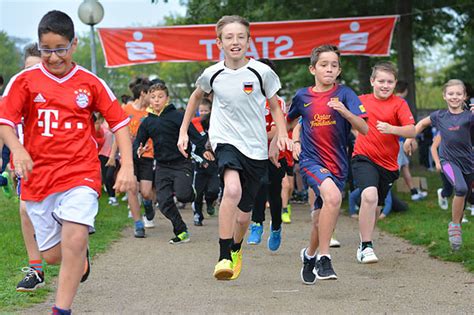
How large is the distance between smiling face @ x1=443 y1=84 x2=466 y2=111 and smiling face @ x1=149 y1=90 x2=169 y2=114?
12.0ft

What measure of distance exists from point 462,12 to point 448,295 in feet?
53.0

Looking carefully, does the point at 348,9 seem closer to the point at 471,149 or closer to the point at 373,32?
the point at 373,32

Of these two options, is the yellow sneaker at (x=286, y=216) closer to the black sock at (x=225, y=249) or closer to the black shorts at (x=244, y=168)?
the black shorts at (x=244, y=168)

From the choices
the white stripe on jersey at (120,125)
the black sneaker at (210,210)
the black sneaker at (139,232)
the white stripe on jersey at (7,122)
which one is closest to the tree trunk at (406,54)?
the black sneaker at (210,210)

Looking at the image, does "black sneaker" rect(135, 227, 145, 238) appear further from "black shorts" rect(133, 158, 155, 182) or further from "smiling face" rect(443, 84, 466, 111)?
"smiling face" rect(443, 84, 466, 111)

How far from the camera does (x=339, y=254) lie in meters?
10.3

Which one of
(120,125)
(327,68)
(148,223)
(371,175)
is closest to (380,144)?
(371,175)

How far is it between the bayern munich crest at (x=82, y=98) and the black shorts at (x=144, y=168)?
6.70 m

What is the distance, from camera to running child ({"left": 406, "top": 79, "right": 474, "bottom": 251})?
33.4ft

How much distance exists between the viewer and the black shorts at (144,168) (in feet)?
42.2

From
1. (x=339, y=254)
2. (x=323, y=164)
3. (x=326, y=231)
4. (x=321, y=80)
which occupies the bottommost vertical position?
(x=339, y=254)

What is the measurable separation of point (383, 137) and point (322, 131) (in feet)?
5.32

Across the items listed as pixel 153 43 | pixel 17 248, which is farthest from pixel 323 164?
pixel 153 43

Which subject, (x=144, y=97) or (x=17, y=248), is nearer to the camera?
(x=17, y=248)
